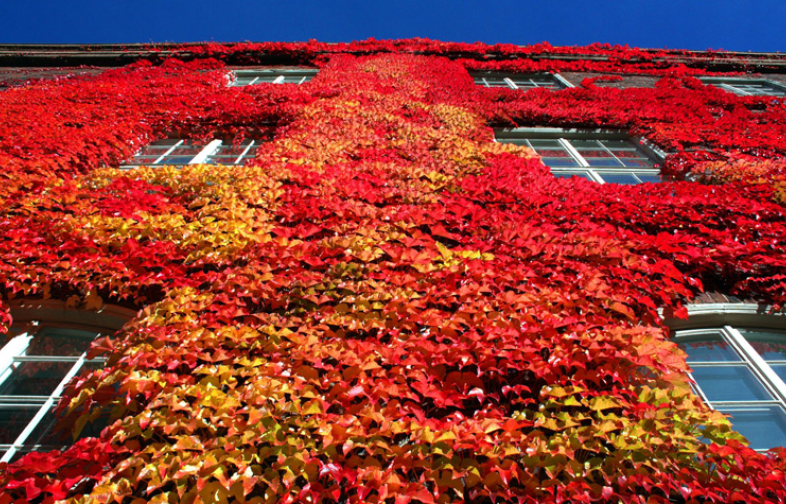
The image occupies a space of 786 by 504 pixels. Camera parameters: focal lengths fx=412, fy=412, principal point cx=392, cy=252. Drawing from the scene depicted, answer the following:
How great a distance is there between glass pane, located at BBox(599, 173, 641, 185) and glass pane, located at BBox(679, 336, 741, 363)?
2.61 meters

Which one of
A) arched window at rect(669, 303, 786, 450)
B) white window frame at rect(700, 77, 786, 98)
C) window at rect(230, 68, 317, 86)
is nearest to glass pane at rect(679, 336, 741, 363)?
arched window at rect(669, 303, 786, 450)

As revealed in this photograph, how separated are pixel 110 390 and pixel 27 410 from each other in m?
0.79

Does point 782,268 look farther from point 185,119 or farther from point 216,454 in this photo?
point 185,119

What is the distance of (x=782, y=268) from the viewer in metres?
3.25

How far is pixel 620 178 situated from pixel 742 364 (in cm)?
301

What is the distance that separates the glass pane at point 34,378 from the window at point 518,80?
858 centimetres

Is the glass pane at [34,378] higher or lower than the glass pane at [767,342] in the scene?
lower

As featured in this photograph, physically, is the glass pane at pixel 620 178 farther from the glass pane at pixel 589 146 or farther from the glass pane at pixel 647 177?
the glass pane at pixel 589 146

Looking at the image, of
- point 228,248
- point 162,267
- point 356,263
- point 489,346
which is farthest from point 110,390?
point 489,346

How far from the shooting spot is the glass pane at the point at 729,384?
8.73 feet

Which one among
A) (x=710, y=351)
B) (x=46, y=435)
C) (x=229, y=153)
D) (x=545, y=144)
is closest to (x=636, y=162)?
(x=545, y=144)

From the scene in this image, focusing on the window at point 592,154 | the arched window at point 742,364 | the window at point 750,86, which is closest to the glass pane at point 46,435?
the arched window at point 742,364

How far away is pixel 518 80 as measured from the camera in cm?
938

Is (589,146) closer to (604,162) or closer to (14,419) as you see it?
(604,162)
